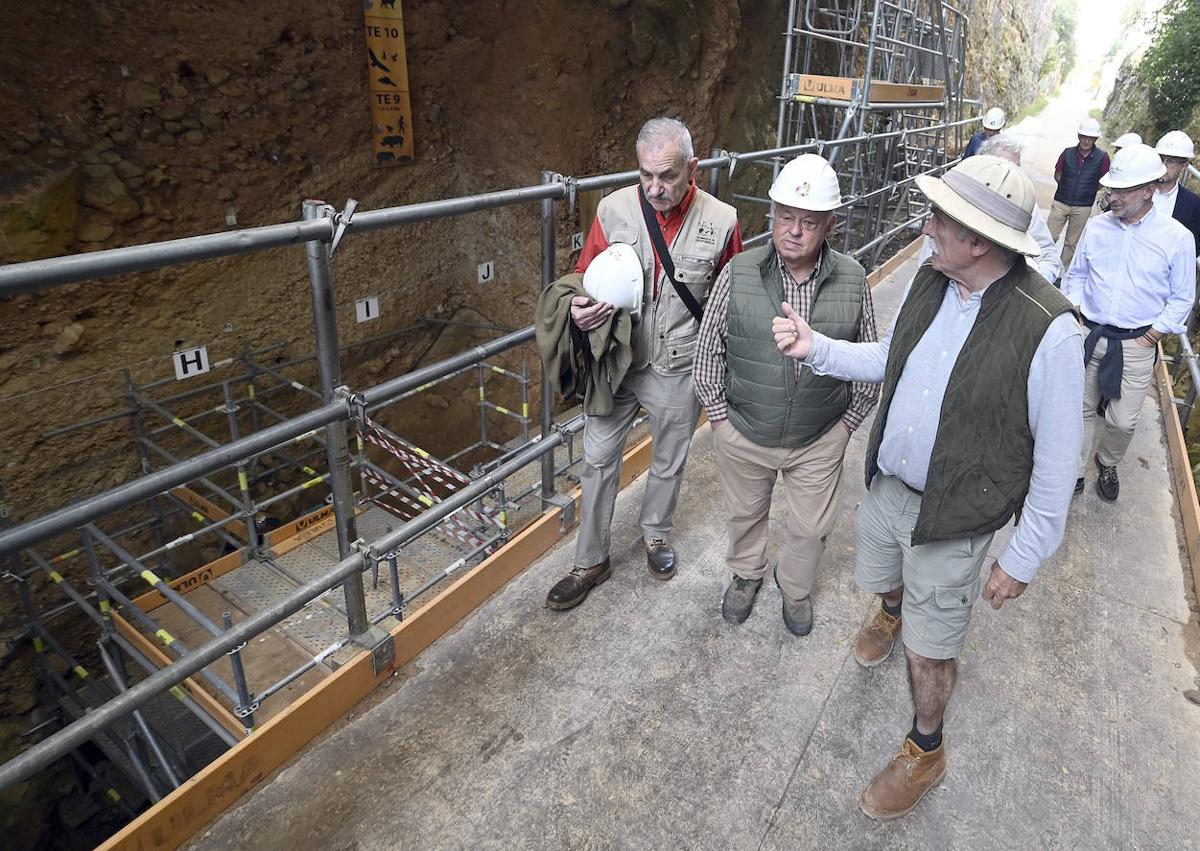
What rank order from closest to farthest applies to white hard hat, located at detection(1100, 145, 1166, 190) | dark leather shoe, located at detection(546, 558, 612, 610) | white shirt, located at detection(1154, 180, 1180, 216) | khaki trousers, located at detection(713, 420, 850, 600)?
khaki trousers, located at detection(713, 420, 850, 600) → dark leather shoe, located at detection(546, 558, 612, 610) → white hard hat, located at detection(1100, 145, 1166, 190) → white shirt, located at detection(1154, 180, 1180, 216)

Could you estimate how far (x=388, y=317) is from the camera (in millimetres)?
8742

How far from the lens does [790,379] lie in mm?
2477

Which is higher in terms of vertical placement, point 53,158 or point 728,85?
point 728,85

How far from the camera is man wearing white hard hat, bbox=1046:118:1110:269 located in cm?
760

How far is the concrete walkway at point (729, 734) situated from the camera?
2.11 meters

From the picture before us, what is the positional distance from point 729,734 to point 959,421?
1239 millimetres

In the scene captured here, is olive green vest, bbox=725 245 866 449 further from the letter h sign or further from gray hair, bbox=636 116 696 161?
the letter h sign

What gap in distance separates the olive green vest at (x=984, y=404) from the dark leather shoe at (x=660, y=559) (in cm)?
125

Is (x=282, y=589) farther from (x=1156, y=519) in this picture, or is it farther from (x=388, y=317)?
(x=1156, y=519)

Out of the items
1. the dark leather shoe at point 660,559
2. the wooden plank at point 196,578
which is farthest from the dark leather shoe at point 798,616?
the wooden plank at point 196,578

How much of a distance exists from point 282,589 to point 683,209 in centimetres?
374

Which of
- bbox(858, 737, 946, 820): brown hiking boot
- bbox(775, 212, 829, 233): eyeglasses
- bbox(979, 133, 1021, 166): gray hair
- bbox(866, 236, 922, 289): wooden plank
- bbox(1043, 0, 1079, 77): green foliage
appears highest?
bbox(1043, 0, 1079, 77): green foliage

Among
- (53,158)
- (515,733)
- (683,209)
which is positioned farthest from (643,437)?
(53,158)

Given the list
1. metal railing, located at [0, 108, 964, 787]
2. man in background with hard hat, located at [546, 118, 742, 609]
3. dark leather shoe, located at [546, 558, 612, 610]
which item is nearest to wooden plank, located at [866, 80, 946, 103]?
metal railing, located at [0, 108, 964, 787]
